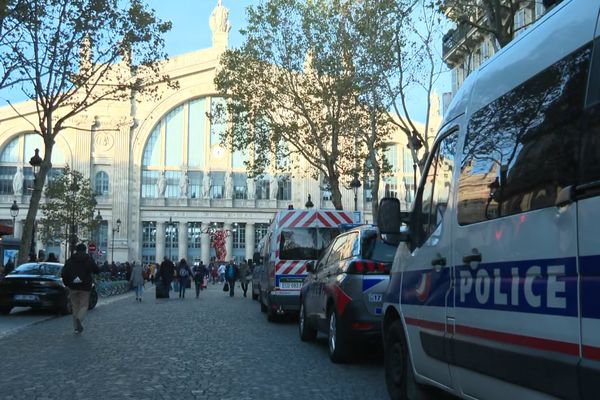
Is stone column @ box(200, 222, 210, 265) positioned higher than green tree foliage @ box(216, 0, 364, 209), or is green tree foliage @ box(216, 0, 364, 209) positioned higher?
green tree foliage @ box(216, 0, 364, 209)

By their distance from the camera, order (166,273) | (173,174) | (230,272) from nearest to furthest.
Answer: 1. (166,273)
2. (230,272)
3. (173,174)

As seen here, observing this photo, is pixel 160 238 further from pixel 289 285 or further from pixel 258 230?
pixel 289 285

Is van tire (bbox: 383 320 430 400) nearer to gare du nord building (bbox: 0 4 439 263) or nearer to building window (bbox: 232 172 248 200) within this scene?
gare du nord building (bbox: 0 4 439 263)

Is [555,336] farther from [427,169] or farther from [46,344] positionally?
[46,344]

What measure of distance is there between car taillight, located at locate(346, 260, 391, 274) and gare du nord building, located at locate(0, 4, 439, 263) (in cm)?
7469

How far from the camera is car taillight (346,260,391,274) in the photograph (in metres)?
8.56

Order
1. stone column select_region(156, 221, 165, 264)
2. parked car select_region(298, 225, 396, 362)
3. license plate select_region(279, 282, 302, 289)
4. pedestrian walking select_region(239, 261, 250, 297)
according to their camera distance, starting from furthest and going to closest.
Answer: stone column select_region(156, 221, 165, 264), pedestrian walking select_region(239, 261, 250, 297), license plate select_region(279, 282, 302, 289), parked car select_region(298, 225, 396, 362)

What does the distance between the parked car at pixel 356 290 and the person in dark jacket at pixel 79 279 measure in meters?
5.75

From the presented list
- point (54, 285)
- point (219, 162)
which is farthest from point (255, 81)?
point (219, 162)

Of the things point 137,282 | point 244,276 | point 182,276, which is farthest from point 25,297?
point 244,276

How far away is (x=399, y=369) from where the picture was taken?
6051mm

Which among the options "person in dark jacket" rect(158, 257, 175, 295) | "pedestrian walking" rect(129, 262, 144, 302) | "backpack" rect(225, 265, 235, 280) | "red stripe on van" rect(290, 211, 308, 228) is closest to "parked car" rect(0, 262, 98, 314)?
"red stripe on van" rect(290, 211, 308, 228)

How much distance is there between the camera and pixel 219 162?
87.5m

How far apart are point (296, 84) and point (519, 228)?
30153 mm
